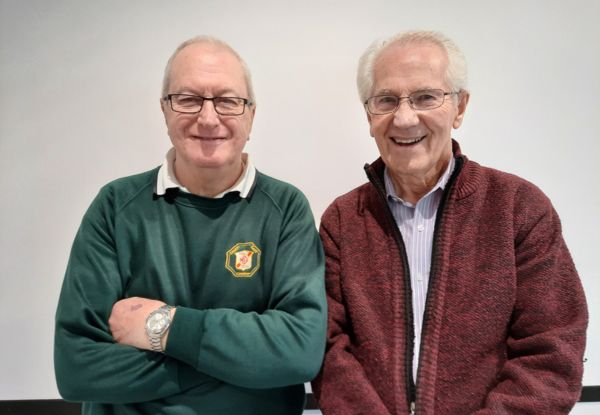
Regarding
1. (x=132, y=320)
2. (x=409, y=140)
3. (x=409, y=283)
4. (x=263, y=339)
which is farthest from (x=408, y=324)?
(x=132, y=320)

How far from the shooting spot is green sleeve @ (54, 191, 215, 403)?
1.14 meters

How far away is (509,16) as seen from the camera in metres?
2.01

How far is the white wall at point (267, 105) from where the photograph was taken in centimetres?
201

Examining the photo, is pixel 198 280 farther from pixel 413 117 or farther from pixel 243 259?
pixel 413 117

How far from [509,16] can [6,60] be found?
7.91 feet

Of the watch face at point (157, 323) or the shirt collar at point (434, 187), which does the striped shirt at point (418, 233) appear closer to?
the shirt collar at point (434, 187)

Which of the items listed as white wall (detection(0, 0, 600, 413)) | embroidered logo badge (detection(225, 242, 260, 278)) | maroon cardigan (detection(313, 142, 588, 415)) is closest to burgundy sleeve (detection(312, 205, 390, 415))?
maroon cardigan (detection(313, 142, 588, 415))

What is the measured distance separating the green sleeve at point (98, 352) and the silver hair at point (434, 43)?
99 cm

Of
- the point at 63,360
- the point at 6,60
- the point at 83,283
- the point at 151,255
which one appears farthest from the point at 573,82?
the point at 6,60

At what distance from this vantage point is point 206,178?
1.35m

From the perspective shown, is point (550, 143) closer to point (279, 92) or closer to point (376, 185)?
point (376, 185)

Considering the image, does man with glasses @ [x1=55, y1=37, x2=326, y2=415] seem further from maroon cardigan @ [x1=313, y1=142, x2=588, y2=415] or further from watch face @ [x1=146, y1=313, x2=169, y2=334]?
maroon cardigan @ [x1=313, y1=142, x2=588, y2=415]

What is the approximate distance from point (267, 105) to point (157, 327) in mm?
1204

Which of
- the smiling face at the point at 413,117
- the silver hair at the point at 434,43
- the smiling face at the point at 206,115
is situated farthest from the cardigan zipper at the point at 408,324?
the smiling face at the point at 206,115
